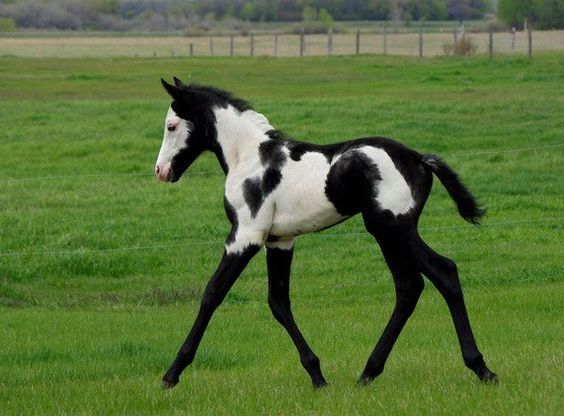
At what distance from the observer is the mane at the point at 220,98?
8195mm

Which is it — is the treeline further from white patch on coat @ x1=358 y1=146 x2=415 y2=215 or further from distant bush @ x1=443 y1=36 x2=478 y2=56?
white patch on coat @ x1=358 y1=146 x2=415 y2=215

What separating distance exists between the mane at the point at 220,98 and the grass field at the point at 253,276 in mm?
1771

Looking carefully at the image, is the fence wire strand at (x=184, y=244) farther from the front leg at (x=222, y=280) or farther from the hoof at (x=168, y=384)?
the front leg at (x=222, y=280)

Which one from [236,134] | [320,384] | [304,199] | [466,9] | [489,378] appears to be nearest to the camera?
[489,378]

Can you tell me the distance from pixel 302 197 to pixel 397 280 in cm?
76

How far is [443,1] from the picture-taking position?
135m

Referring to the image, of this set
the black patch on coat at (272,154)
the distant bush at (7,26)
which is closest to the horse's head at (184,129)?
the black patch on coat at (272,154)

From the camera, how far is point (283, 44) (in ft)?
276

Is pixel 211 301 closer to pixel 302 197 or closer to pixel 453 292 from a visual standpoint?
pixel 302 197

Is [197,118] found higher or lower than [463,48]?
higher

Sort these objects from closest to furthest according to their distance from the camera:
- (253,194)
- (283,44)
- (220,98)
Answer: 1. (253,194)
2. (220,98)
3. (283,44)

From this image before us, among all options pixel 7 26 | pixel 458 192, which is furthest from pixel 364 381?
pixel 7 26

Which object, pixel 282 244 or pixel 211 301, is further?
pixel 282 244

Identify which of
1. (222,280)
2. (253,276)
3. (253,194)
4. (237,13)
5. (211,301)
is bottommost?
(237,13)
